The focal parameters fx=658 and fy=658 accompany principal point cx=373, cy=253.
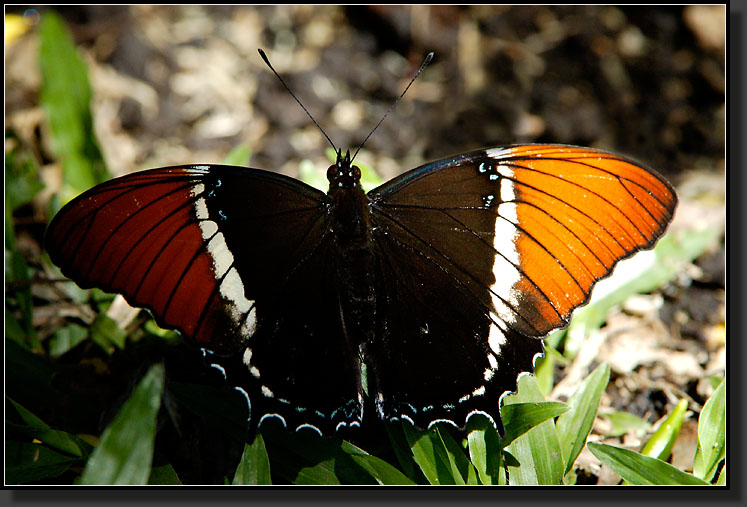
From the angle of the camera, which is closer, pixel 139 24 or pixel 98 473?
pixel 98 473

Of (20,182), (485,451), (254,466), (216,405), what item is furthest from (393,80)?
(254,466)

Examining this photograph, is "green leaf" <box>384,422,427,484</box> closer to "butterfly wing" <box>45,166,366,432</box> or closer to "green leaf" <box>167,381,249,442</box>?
"butterfly wing" <box>45,166,366,432</box>

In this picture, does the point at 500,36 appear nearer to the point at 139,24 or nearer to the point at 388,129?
the point at 388,129

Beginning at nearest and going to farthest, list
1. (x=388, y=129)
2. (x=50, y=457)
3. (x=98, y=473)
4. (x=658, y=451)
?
1. (x=98, y=473)
2. (x=50, y=457)
3. (x=658, y=451)
4. (x=388, y=129)

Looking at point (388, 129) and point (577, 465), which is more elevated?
point (388, 129)

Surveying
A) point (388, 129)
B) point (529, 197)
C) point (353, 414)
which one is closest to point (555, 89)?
point (388, 129)

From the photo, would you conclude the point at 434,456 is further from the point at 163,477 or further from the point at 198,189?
the point at 198,189

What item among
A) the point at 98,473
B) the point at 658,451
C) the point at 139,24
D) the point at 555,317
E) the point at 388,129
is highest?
the point at 139,24

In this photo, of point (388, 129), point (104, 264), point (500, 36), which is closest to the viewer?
point (104, 264)
